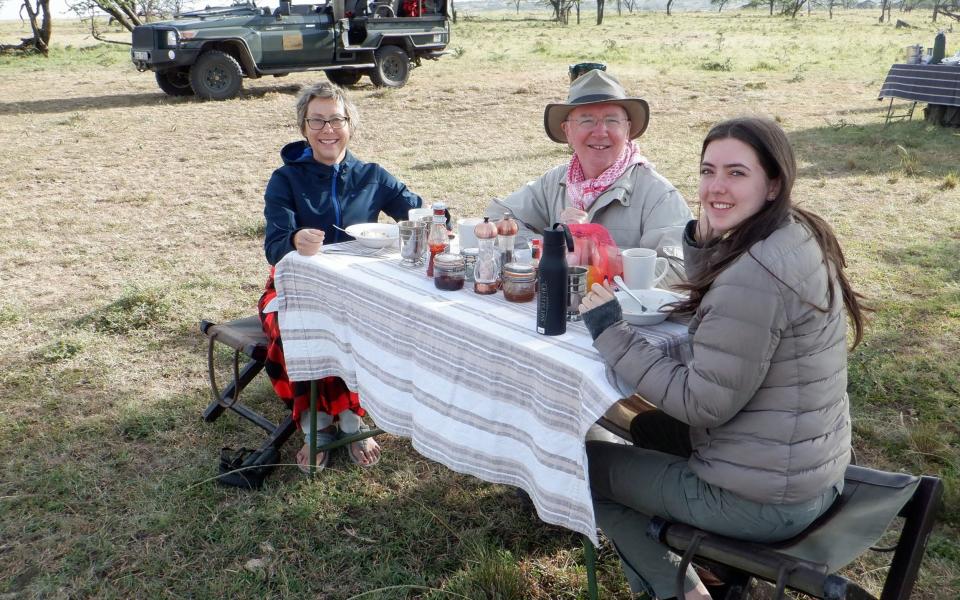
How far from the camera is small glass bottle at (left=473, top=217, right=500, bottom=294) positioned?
228 centimetres

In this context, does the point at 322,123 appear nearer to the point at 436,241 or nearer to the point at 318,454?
the point at 436,241

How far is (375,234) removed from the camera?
2.97 metres

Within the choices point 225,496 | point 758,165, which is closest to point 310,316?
point 225,496

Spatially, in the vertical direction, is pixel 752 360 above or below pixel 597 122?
below

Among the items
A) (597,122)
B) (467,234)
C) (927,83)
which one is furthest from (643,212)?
(927,83)

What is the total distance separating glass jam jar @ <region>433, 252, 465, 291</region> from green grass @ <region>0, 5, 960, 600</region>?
89 centimetres

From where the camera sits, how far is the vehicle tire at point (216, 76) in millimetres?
11945

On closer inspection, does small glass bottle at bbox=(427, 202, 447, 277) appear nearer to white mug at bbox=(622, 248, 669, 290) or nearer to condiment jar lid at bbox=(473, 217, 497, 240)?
condiment jar lid at bbox=(473, 217, 497, 240)

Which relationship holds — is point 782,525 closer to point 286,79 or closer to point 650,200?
point 650,200

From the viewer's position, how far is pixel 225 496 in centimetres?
297

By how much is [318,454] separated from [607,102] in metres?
1.79

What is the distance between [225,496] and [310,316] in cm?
82

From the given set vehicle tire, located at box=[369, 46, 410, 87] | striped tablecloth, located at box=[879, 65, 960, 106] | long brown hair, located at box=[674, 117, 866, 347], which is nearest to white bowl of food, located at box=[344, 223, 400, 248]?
long brown hair, located at box=[674, 117, 866, 347]

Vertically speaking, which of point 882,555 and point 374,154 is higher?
point 374,154
